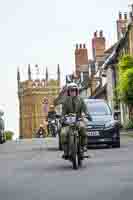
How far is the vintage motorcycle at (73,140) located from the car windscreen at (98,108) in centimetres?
1171

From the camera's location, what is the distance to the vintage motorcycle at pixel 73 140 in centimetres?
1577

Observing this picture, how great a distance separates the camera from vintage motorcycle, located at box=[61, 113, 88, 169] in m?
15.8

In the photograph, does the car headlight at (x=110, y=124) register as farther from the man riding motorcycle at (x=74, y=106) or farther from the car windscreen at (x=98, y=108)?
the man riding motorcycle at (x=74, y=106)

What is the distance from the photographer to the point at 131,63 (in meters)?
58.8

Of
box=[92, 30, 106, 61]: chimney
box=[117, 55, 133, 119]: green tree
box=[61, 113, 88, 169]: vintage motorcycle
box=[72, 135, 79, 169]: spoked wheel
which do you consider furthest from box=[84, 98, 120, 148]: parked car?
box=[92, 30, 106, 61]: chimney

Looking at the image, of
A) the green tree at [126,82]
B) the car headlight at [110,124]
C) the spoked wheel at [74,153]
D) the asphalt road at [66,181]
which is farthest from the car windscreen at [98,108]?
the green tree at [126,82]

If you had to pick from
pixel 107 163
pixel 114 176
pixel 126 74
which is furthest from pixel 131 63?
pixel 114 176

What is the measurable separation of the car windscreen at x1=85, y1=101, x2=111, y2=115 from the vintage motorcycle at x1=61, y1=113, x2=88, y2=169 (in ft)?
38.4

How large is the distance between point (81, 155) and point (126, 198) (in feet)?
21.0

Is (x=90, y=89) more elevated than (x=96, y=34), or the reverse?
(x=96, y=34)

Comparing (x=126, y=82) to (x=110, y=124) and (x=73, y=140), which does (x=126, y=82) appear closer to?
(x=110, y=124)

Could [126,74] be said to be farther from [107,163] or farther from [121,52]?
[107,163]

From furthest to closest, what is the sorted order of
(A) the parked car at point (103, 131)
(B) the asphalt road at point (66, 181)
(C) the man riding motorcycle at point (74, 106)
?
(A) the parked car at point (103, 131) → (C) the man riding motorcycle at point (74, 106) → (B) the asphalt road at point (66, 181)

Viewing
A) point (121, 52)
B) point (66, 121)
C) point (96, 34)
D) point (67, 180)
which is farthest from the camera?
point (96, 34)
